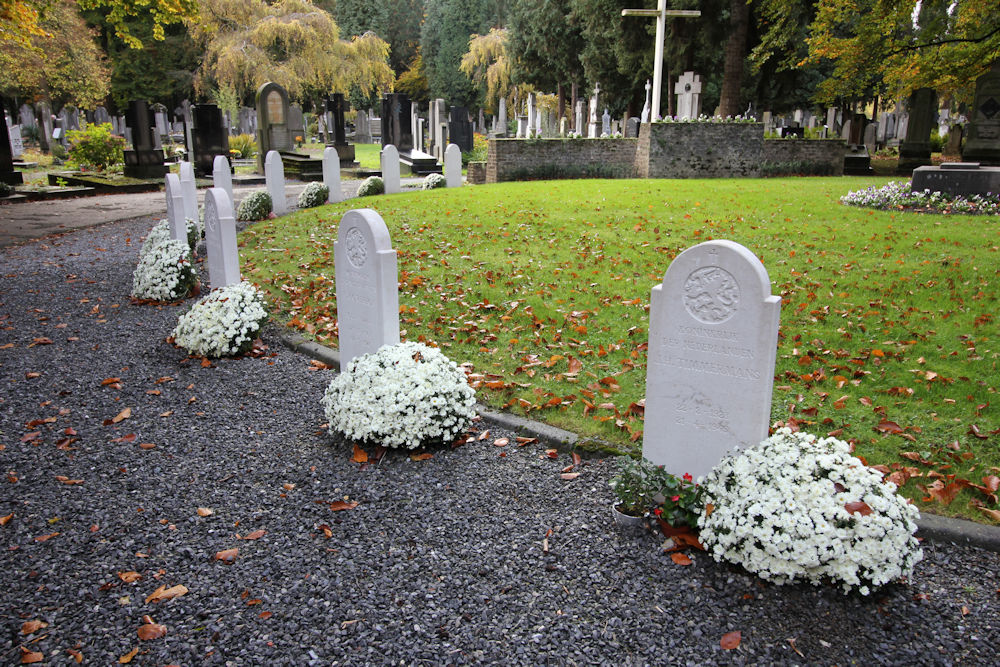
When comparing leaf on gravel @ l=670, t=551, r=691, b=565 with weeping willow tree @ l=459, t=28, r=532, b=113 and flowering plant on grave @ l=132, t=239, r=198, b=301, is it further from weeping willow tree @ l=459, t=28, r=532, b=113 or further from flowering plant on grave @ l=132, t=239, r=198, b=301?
weeping willow tree @ l=459, t=28, r=532, b=113

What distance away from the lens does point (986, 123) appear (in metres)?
17.7

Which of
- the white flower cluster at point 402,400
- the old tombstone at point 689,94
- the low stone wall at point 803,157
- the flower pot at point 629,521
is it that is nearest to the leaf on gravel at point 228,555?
the white flower cluster at point 402,400

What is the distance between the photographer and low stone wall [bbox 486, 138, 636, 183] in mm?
20656

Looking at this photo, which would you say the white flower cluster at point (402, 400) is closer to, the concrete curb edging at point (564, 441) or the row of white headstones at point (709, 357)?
the concrete curb edging at point (564, 441)

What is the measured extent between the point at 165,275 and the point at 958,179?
14.1 metres

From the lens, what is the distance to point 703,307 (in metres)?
3.59

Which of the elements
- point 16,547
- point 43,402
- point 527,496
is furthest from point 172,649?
point 43,402

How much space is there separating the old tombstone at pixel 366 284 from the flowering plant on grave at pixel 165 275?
3.98 m

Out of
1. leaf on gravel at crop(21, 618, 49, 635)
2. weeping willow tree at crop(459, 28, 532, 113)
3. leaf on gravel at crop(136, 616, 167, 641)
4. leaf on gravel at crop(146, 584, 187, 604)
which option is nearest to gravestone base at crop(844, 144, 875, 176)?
leaf on gravel at crop(146, 584, 187, 604)

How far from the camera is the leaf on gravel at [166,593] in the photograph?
3.20 m

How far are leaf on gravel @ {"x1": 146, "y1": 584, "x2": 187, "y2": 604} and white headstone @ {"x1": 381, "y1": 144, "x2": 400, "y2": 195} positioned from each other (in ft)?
52.8

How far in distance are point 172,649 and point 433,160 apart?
2490 cm

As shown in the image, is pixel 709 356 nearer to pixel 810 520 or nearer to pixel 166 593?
pixel 810 520

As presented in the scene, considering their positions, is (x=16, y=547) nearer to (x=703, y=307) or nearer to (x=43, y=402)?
(x=43, y=402)
